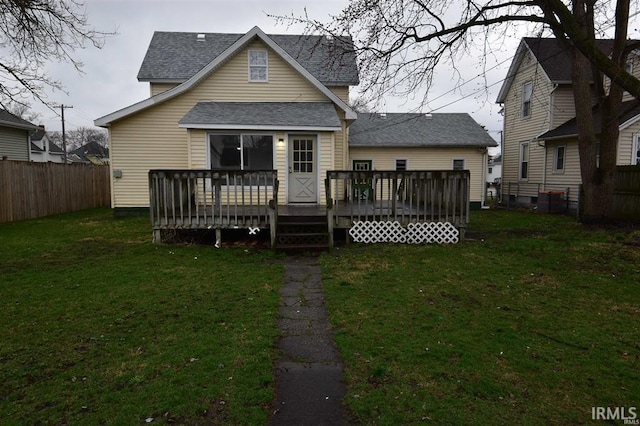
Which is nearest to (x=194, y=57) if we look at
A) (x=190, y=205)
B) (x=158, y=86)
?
(x=158, y=86)

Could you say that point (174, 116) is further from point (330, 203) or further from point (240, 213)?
point (330, 203)

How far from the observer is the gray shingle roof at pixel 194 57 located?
51.5 feet

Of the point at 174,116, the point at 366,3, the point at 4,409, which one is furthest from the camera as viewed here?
the point at 174,116

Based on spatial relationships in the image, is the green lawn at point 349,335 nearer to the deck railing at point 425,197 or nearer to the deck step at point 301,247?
the deck step at point 301,247

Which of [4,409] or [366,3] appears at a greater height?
[366,3]

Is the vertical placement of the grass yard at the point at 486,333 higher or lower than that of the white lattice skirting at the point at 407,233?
lower

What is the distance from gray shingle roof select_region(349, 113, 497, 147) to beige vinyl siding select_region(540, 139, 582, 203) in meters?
2.46

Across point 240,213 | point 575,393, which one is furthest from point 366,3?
point 575,393

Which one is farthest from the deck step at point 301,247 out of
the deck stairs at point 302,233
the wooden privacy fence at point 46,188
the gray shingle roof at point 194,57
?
the wooden privacy fence at point 46,188

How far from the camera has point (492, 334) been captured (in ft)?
13.9

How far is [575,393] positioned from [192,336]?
3498 millimetres

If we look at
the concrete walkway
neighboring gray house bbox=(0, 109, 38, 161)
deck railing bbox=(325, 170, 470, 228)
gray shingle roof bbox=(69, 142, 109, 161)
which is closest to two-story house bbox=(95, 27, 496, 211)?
deck railing bbox=(325, 170, 470, 228)

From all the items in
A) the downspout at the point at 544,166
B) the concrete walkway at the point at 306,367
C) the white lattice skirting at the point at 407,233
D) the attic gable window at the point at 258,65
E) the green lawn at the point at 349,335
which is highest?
the attic gable window at the point at 258,65

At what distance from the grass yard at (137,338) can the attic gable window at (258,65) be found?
24.8ft
